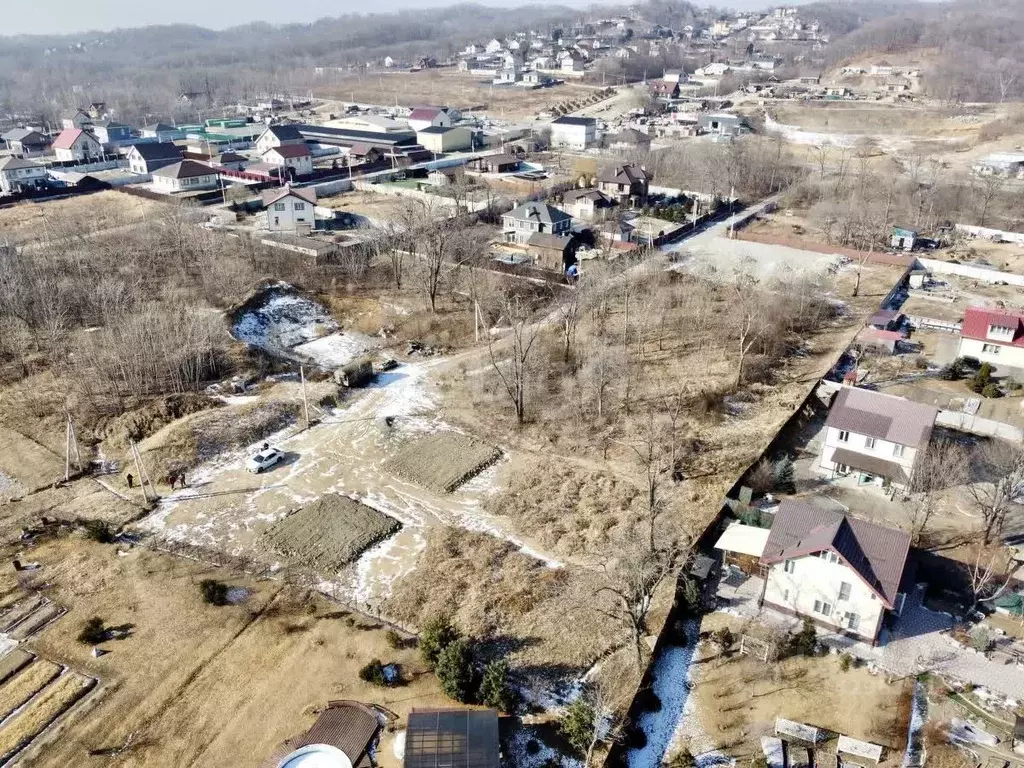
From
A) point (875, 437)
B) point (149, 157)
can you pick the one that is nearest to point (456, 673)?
point (875, 437)

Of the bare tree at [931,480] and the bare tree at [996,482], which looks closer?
the bare tree at [996,482]

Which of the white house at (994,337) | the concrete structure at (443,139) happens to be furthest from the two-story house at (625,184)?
the white house at (994,337)

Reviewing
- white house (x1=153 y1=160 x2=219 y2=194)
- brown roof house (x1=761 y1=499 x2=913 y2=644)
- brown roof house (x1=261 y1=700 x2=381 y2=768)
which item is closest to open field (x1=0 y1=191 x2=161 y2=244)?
white house (x1=153 y1=160 x2=219 y2=194)

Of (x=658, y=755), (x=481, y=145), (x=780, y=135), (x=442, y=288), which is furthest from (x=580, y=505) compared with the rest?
(x=780, y=135)

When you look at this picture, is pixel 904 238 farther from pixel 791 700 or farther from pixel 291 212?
pixel 291 212

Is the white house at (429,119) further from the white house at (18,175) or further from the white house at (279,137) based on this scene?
the white house at (18,175)

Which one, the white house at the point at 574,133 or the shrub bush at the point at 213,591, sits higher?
the white house at the point at 574,133

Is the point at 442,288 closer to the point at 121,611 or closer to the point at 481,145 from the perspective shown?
the point at 121,611
